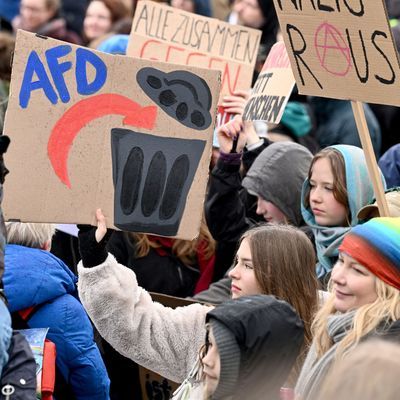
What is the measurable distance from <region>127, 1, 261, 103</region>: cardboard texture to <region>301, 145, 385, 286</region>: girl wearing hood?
1.32m

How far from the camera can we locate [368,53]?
4.07 meters

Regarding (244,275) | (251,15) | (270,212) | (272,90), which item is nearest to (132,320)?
(244,275)

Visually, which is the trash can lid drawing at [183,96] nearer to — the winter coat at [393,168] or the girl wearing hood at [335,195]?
the girl wearing hood at [335,195]

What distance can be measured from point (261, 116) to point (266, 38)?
13.1ft

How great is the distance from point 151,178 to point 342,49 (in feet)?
2.57

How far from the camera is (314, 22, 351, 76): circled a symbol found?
13.5 ft

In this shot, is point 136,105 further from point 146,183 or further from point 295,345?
point 295,345

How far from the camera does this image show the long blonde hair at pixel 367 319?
3.42m

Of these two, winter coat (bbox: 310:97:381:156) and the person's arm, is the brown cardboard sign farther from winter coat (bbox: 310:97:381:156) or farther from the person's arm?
winter coat (bbox: 310:97:381:156)

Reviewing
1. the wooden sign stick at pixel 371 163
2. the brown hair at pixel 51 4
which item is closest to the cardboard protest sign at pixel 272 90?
the wooden sign stick at pixel 371 163

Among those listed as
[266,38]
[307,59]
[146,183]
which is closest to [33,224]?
[146,183]

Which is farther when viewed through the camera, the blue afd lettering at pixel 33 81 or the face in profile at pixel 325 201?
the face in profile at pixel 325 201

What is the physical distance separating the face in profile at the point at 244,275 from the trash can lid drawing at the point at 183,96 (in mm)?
494

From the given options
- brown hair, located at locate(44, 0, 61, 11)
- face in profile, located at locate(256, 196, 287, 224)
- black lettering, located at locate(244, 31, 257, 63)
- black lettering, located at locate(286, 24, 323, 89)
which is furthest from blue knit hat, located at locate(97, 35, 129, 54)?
black lettering, located at locate(286, 24, 323, 89)
